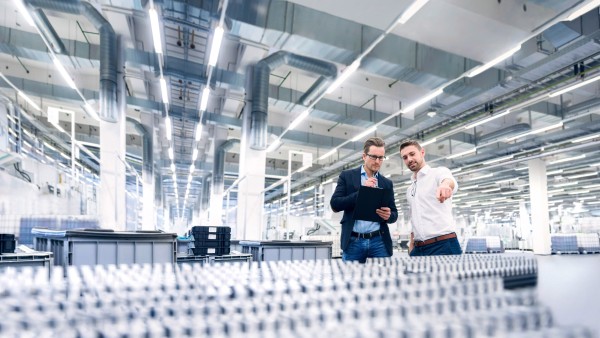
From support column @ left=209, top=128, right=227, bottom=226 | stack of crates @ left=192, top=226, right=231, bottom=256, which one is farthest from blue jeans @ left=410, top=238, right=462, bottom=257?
support column @ left=209, top=128, right=227, bottom=226

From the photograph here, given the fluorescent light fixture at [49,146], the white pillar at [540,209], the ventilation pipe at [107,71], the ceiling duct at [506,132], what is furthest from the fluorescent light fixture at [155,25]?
the white pillar at [540,209]

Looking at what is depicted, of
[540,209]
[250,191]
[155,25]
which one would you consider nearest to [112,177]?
[250,191]

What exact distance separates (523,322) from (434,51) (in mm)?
8067

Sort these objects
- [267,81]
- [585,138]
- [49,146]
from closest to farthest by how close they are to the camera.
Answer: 1. [267,81]
2. [585,138]
3. [49,146]

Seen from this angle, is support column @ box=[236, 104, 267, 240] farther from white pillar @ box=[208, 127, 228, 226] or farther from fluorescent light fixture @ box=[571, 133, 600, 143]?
fluorescent light fixture @ box=[571, 133, 600, 143]

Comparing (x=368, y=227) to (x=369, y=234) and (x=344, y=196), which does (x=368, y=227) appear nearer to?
(x=369, y=234)

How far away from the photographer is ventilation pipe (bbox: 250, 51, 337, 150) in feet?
26.5

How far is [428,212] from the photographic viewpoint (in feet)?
7.33

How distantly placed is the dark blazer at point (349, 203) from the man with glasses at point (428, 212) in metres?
0.15

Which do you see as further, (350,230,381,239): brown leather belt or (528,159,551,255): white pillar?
(528,159,551,255): white pillar

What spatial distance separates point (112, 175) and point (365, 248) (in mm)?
6896

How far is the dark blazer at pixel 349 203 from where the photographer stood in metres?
2.20

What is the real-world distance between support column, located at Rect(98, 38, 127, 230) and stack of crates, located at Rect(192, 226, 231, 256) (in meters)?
2.21

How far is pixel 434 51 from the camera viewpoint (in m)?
7.79
